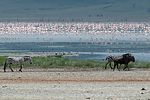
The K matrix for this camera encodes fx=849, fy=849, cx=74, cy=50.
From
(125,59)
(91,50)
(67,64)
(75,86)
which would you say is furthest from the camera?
(91,50)

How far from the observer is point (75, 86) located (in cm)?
3228

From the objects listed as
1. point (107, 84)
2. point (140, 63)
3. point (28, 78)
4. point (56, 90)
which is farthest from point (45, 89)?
point (140, 63)

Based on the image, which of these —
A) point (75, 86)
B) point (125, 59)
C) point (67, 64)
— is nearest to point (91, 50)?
point (67, 64)

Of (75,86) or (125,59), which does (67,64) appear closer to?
(125,59)

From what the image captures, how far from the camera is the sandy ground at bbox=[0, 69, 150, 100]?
93.6 ft

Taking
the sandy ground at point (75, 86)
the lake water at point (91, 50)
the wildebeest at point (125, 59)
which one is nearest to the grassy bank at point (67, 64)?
the wildebeest at point (125, 59)

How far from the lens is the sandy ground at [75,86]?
1123 inches

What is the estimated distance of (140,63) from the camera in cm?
4844

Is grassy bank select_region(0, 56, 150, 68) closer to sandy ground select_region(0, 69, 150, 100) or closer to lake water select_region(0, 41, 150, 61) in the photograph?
sandy ground select_region(0, 69, 150, 100)

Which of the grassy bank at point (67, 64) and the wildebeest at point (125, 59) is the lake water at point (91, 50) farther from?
the wildebeest at point (125, 59)

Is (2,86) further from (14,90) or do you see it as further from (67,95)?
(67,95)

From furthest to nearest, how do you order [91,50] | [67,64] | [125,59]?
[91,50] → [67,64] → [125,59]

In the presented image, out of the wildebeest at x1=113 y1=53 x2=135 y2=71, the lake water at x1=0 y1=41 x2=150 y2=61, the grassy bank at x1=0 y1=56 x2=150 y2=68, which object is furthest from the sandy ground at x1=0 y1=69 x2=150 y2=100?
the lake water at x1=0 y1=41 x2=150 y2=61

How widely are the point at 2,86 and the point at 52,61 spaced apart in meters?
17.1
